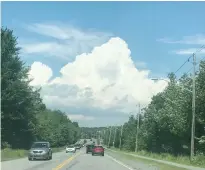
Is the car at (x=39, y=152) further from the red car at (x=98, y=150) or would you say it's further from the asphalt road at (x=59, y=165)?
the red car at (x=98, y=150)

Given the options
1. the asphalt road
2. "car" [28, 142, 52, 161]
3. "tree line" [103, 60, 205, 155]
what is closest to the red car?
"tree line" [103, 60, 205, 155]

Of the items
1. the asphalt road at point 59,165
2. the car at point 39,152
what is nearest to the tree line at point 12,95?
the car at point 39,152

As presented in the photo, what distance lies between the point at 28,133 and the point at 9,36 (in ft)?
65.2

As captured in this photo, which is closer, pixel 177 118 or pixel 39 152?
pixel 39 152

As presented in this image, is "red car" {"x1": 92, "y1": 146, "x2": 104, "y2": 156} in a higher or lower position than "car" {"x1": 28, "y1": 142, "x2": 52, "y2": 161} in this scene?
higher

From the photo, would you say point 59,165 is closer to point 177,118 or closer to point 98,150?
point 177,118

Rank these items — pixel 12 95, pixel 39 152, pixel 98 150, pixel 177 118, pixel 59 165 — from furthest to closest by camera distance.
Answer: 1. pixel 98 150
2. pixel 12 95
3. pixel 177 118
4. pixel 39 152
5. pixel 59 165

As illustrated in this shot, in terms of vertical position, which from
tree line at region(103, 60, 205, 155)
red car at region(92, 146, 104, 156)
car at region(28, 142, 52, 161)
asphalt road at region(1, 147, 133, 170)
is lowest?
asphalt road at region(1, 147, 133, 170)

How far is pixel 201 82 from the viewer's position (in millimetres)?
52281

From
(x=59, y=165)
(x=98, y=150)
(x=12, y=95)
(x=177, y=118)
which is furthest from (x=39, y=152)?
(x=98, y=150)

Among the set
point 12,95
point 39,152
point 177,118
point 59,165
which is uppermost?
point 12,95

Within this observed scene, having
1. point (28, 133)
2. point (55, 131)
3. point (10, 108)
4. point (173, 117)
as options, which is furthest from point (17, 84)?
point (55, 131)

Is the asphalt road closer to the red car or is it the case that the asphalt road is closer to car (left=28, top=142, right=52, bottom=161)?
car (left=28, top=142, right=52, bottom=161)

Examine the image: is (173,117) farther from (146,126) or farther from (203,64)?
(146,126)
